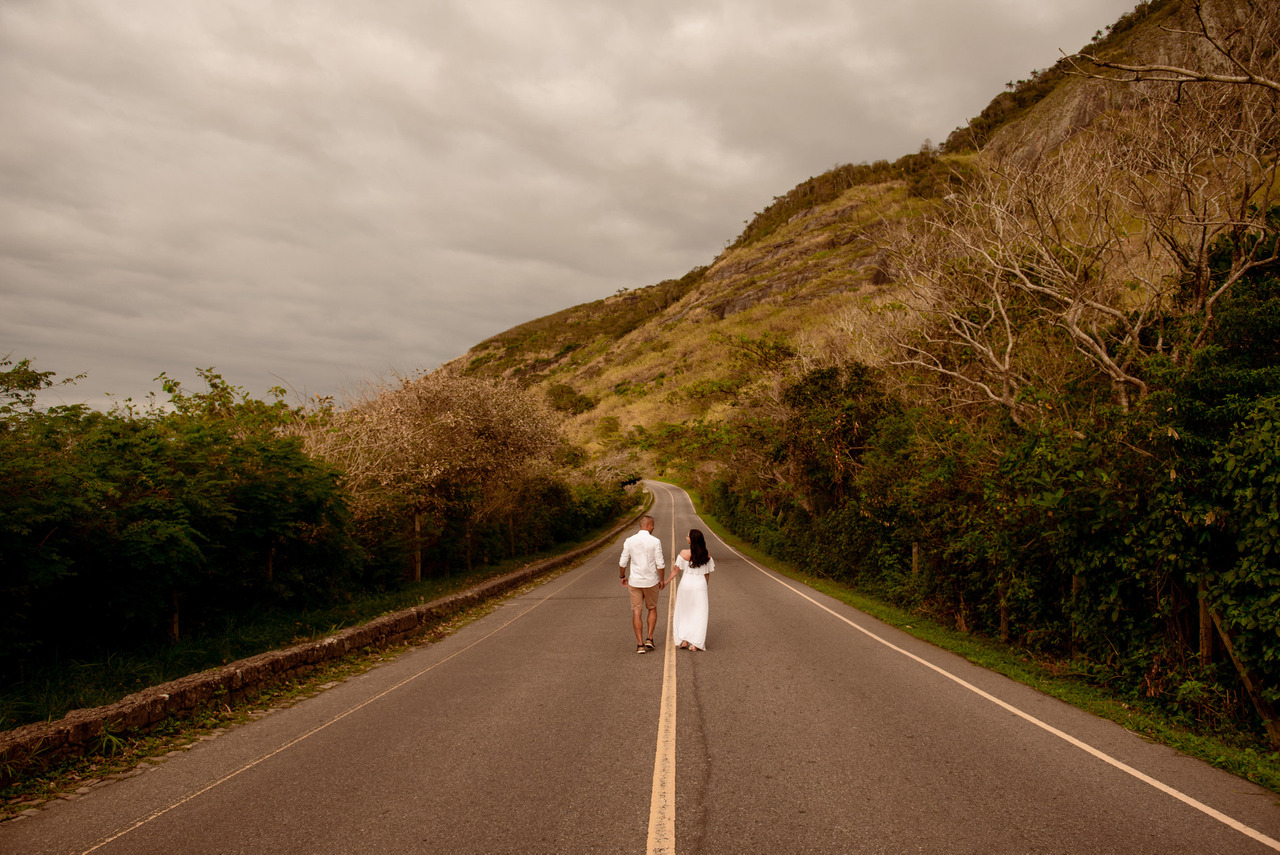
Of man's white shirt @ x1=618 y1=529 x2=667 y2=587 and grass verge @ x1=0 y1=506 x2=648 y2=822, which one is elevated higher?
man's white shirt @ x1=618 y1=529 x2=667 y2=587

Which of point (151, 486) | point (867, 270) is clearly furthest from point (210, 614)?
point (867, 270)

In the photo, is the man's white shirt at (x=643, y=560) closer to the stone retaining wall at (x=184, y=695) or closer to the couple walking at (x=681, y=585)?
the couple walking at (x=681, y=585)

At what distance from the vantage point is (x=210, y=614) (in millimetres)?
9227

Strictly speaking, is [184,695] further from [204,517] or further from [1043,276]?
[1043,276]

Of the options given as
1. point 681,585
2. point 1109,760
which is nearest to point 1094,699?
point 1109,760

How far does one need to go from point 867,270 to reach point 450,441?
8113cm

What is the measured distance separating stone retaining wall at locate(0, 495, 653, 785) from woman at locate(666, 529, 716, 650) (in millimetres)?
4664

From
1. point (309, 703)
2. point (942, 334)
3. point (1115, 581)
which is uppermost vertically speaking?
point (942, 334)

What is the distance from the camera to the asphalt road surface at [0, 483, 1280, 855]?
12.6ft

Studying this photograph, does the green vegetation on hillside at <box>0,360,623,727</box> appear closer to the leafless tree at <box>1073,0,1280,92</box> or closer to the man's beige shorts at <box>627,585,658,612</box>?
the man's beige shorts at <box>627,585,658,612</box>

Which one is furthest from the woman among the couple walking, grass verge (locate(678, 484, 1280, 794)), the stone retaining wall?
the stone retaining wall

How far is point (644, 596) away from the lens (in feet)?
29.8

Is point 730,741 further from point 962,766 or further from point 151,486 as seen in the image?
point 151,486

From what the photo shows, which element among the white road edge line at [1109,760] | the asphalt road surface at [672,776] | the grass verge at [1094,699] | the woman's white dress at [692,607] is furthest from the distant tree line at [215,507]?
the grass verge at [1094,699]
